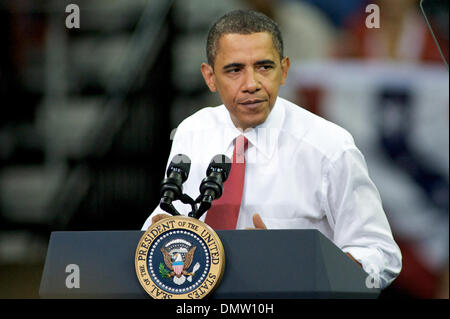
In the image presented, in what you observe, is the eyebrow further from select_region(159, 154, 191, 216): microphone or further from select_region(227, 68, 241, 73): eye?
select_region(159, 154, 191, 216): microphone

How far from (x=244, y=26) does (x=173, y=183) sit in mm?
596

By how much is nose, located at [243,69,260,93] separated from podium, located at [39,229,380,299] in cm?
58

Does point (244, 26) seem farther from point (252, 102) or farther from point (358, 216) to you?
point (358, 216)

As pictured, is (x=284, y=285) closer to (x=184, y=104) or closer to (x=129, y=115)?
(x=184, y=104)

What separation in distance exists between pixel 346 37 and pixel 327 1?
0.86ft

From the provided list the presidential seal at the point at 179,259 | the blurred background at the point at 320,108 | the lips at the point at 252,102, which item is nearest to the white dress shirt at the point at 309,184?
the lips at the point at 252,102

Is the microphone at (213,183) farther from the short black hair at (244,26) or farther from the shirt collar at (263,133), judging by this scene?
the short black hair at (244,26)

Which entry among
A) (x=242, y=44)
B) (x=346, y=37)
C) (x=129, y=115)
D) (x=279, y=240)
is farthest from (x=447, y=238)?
(x=279, y=240)

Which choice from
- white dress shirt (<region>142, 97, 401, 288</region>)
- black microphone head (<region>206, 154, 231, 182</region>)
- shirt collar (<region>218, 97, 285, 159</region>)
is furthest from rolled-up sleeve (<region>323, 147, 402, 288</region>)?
black microphone head (<region>206, 154, 231, 182</region>)

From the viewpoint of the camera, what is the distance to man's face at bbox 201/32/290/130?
84.3 inches

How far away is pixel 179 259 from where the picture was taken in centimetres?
167

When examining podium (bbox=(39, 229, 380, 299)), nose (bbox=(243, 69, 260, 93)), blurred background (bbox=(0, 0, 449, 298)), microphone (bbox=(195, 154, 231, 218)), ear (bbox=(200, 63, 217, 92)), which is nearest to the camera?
podium (bbox=(39, 229, 380, 299))

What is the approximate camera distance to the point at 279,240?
164 cm

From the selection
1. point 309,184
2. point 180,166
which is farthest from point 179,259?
point 309,184
